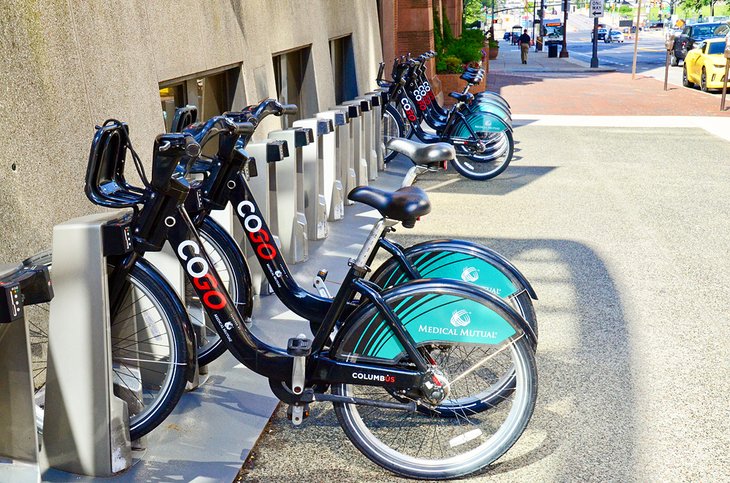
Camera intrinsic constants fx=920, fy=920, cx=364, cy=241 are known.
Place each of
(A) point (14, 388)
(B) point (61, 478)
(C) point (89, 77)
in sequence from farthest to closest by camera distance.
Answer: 1. (C) point (89, 77)
2. (B) point (61, 478)
3. (A) point (14, 388)

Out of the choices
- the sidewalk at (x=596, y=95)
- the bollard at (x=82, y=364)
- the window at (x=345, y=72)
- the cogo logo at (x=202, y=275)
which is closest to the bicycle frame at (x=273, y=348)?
the cogo logo at (x=202, y=275)

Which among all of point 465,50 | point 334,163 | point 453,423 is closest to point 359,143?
point 334,163

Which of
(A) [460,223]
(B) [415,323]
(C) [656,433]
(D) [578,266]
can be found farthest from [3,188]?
(A) [460,223]

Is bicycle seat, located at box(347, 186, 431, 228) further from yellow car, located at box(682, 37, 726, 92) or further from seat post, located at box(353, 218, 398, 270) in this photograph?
yellow car, located at box(682, 37, 726, 92)

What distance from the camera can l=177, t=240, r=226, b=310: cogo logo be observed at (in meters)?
3.56

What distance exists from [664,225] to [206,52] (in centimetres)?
442

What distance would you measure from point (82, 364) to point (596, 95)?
71.4 feet

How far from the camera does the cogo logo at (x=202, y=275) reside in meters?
3.56

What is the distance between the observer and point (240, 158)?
14.1 feet

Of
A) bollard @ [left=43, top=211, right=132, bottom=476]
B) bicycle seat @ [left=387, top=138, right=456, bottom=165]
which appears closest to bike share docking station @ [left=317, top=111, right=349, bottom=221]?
bicycle seat @ [left=387, top=138, right=456, bottom=165]

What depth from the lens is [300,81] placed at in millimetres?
11070

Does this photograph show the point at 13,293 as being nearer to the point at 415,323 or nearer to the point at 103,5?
the point at 415,323

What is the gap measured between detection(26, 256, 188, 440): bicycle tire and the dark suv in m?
37.6

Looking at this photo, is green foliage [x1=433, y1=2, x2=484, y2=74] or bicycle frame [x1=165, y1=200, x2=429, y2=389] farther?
green foliage [x1=433, y1=2, x2=484, y2=74]
